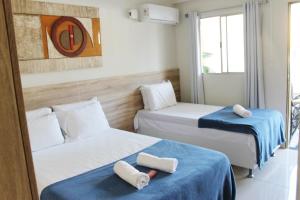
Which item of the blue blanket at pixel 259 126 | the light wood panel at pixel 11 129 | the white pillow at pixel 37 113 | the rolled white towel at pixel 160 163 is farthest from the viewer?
the blue blanket at pixel 259 126

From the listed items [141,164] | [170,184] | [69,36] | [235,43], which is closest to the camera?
[170,184]

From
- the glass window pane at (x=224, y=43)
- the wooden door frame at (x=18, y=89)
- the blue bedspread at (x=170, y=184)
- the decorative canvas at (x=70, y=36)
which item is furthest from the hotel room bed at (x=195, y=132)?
the wooden door frame at (x=18, y=89)

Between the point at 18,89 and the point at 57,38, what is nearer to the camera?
the point at 18,89

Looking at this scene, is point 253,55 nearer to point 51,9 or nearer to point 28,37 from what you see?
point 51,9

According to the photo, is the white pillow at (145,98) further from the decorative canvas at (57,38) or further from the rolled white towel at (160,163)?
the rolled white towel at (160,163)

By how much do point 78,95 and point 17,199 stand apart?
2.62m

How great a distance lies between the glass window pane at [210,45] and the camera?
433cm

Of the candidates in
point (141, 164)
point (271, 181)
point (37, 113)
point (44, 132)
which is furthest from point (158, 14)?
point (271, 181)

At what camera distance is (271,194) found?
8.68 feet

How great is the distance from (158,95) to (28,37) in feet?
6.68

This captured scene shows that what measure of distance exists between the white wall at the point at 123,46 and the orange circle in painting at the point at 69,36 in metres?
0.24

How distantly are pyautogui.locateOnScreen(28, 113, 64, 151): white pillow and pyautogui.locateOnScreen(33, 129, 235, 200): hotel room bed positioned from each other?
0.07 m

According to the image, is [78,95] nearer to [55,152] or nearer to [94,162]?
[55,152]

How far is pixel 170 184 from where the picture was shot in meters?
1.77
